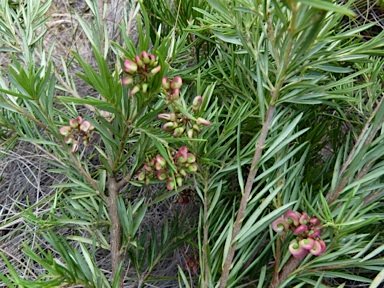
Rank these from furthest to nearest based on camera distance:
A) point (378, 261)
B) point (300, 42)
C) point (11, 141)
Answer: point (11, 141)
point (378, 261)
point (300, 42)

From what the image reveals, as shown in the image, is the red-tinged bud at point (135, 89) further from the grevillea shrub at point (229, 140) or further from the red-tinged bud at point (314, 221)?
the red-tinged bud at point (314, 221)

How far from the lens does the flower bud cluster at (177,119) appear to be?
40 centimetres

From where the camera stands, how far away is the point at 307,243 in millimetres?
418

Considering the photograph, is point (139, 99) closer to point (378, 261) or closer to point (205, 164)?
point (205, 164)

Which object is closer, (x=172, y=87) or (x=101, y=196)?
(x=172, y=87)

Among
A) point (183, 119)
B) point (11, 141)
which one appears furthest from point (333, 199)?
point (11, 141)

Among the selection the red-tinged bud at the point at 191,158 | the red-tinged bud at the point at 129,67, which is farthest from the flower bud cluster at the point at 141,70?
the red-tinged bud at the point at 191,158

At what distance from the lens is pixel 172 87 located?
1.32ft

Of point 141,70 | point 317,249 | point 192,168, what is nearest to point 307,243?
point 317,249

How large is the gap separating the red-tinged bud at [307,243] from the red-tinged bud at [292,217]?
0.02m

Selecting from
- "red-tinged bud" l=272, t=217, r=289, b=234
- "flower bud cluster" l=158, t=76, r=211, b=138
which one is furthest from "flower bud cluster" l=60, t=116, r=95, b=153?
"red-tinged bud" l=272, t=217, r=289, b=234

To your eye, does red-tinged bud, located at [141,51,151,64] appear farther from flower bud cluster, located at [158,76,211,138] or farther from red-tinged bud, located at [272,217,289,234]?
red-tinged bud, located at [272,217,289,234]

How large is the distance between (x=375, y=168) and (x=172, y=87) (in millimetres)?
270

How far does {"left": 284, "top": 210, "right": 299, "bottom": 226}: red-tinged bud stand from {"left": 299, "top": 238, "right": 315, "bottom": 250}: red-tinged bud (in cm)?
2
